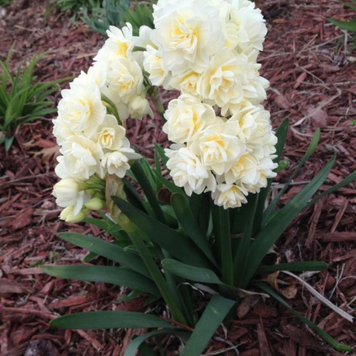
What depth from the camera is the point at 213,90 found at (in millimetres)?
1028

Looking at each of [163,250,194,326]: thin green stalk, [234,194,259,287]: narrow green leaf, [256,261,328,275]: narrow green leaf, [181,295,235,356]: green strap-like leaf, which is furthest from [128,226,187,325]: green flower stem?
[256,261,328,275]: narrow green leaf

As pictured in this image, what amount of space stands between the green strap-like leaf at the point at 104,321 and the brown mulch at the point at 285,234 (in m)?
0.30

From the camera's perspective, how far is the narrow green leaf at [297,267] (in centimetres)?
141

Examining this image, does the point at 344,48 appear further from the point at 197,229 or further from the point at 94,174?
the point at 94,174

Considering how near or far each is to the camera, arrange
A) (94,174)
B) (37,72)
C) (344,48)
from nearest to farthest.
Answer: (94,174) < (344,48) < (37,72)

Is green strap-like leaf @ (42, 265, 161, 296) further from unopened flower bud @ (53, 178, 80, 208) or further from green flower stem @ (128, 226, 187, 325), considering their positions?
unopened flower bud @ (53, 178, 80, 208)

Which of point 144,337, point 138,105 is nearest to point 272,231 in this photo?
point 144,337

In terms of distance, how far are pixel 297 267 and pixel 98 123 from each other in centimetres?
84

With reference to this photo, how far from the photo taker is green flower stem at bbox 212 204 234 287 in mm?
1295

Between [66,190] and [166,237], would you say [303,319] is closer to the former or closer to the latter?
[166,237]

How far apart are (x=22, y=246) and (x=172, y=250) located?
1056mm

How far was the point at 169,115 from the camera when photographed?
1.07 meters

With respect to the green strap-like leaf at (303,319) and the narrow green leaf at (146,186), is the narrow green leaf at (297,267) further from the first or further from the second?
the narrow green leaf at (146,186)

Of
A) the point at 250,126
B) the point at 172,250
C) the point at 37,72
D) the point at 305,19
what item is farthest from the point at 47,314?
the point at 305,19
